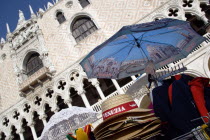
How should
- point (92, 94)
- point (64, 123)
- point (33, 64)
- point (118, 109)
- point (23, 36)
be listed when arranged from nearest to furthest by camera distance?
point (118, 109), point (64, 123), point (92, 94), point (33, 64), point (23, 36)

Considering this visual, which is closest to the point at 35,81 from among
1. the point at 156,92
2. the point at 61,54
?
the point at 61,54

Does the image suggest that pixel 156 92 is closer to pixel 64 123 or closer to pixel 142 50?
pixel 142 50

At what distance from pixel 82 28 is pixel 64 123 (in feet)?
21.7

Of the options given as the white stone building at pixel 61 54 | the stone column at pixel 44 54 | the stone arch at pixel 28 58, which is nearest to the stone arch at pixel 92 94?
the white stone building at pixel 61 54

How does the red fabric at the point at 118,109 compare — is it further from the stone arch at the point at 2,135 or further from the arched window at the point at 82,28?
the stone arch at the point at 2,135

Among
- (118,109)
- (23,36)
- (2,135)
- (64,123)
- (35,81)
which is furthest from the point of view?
(23,36)

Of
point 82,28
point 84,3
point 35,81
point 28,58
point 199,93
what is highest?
point 84,3

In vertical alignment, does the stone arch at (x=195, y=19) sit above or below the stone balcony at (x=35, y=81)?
below

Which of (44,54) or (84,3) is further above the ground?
(84,3)

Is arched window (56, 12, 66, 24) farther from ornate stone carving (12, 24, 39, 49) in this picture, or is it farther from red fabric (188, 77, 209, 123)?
red fabric (188, 77, 209, 123)

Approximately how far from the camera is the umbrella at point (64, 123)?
5.20m

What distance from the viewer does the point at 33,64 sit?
11336 millimetres

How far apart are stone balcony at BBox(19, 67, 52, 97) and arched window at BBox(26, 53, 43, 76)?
1128 mm

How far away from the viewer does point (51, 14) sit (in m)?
11.6
